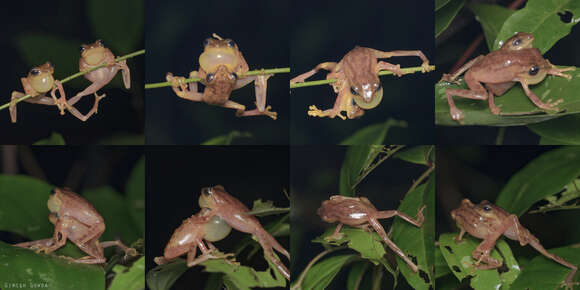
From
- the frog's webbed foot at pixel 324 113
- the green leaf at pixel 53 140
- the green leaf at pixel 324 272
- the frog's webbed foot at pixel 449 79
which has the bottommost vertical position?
the green leaf at pixel 324 272

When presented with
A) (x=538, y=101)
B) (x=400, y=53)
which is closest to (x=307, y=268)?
Answer: (x=400, y=53)

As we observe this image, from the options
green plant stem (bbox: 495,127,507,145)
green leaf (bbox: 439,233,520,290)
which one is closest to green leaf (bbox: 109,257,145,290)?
green leaf (bbox: 439,233,520,290)

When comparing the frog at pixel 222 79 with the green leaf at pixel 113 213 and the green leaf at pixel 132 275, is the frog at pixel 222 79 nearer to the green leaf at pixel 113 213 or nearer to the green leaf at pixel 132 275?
the green leaf at pixel 113 213

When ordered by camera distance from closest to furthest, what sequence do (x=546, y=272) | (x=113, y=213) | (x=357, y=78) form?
(x=357, y=78) < (x=546, y=272) < (x=113, y=213)

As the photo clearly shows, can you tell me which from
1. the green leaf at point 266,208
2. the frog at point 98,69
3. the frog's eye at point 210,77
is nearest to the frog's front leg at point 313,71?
the frog's eye at point 210,77

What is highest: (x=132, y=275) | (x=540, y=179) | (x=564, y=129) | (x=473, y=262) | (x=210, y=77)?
(x=210, y=77)

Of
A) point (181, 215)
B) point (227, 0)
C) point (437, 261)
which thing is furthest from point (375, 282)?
point (227, 0)

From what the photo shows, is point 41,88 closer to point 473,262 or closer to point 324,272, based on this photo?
point 324,272
